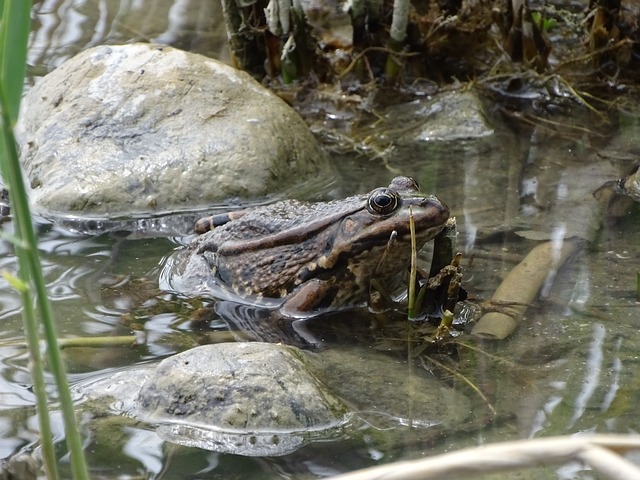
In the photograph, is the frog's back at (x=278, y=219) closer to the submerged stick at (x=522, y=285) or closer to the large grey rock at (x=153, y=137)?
the submerged stick at (x=522, y=285)

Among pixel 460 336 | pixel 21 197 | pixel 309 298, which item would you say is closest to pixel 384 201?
pixel 309 298

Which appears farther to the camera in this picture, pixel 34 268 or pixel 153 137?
pixel 153 137

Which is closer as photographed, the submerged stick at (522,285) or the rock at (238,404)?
the rock at (238,404)

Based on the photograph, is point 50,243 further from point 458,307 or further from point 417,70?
point 417,70

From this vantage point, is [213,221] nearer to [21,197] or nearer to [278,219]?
[278,219]

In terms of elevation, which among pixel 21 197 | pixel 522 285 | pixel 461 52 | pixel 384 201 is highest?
pixel 21 197

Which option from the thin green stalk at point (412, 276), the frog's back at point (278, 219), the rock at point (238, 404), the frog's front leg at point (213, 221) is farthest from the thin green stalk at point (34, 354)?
the frog's front leg at point (213, 221)

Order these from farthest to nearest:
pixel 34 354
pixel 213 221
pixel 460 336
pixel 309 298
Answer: pixel 213 221
pixel 309 298
pixel 460 336
pixel 34 354
